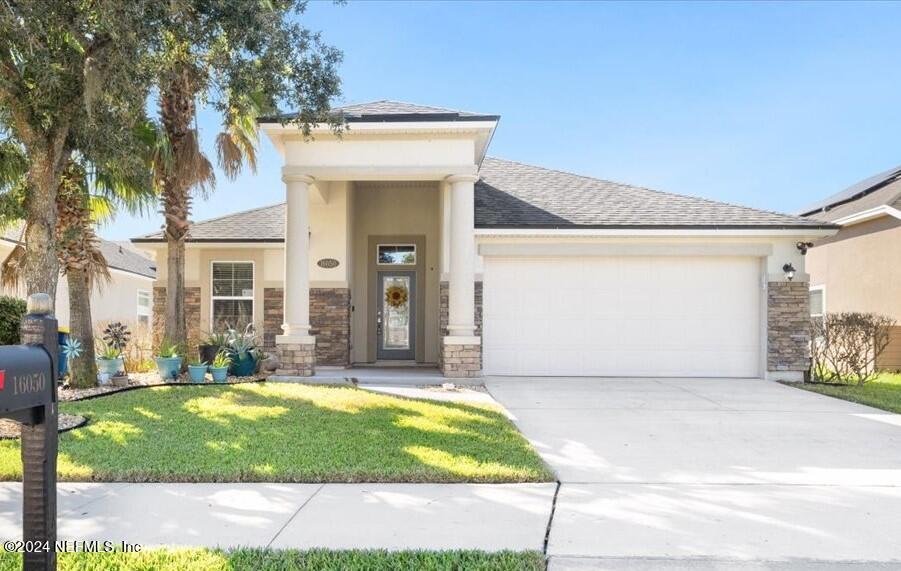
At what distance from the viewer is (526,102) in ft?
64.7

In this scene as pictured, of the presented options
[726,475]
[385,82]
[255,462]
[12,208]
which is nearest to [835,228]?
[726,475]

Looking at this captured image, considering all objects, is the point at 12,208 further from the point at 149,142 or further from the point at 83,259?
the point at 149,142

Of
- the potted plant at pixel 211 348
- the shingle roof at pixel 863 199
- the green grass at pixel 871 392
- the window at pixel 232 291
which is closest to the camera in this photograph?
the green grass at pixel 871 392

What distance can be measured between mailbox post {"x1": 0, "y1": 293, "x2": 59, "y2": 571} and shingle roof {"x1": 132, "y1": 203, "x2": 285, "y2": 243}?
440 inches

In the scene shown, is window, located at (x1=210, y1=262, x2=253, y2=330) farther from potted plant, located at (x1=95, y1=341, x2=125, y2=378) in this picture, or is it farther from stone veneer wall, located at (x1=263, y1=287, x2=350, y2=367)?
potted plant, located at (x1=95, y1=341, x2=125, y2=378)

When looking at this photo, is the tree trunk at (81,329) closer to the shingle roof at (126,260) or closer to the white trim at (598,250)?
the white trim at (598,250)

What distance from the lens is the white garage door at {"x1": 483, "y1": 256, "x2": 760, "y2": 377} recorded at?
467 inches

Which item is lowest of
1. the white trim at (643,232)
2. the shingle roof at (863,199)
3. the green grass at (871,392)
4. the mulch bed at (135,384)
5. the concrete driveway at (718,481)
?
the green grass at (871,392)

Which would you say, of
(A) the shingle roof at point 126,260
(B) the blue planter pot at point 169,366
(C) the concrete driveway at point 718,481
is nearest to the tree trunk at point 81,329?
(B) the blue planter pot at point 169,366

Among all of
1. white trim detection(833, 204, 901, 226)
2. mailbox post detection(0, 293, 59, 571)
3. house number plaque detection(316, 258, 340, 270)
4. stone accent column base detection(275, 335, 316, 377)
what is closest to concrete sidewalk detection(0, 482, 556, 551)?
mailbox post detection(0, 293, 59, 571)

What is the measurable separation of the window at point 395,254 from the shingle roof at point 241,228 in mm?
2374

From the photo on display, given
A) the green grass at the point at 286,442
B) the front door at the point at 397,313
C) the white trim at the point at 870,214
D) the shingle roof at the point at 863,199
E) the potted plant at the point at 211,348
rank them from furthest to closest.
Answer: the shingle roof at the point at 863,199, the white trim at the point at 870,214, the front door at the point at 397,313, the potted plant at the point at 211,348, the green grass at the point at 286,442

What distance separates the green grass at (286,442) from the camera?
4809 mm

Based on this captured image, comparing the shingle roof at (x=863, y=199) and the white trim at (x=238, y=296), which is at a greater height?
the shingle roof at (x=863, y=199)
